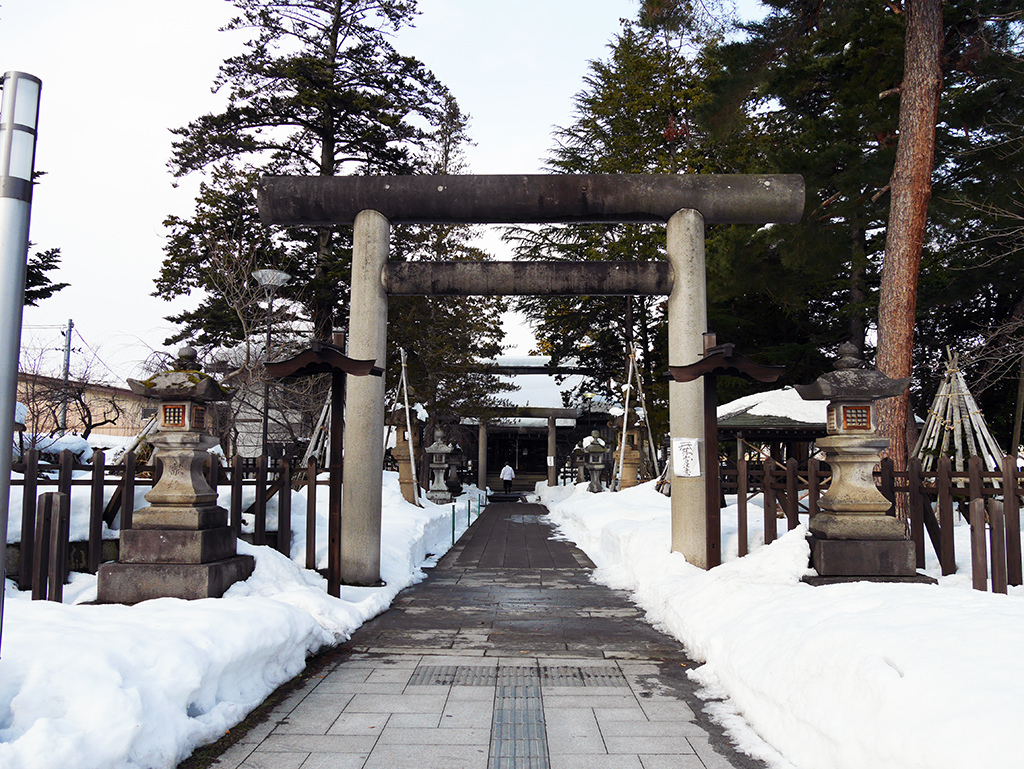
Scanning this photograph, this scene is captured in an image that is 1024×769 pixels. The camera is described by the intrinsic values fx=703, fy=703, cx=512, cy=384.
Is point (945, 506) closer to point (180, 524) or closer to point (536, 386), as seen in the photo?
point (180, 524)

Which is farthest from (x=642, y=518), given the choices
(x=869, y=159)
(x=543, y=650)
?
(x=869, y=159)

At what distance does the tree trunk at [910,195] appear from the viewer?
9930 millimetres

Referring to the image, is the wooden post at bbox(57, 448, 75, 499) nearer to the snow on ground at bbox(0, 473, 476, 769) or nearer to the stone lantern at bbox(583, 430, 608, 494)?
the snow on ground at bbox(0, 473, 476, 769)

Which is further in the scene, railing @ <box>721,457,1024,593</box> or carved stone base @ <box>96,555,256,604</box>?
carved stone base @ <box>96,555,256,604</box>

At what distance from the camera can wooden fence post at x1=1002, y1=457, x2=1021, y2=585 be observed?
A: 5863mm

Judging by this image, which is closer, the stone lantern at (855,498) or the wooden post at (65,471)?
the stone lantern at (855,498)

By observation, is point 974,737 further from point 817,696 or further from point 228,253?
point 228,253

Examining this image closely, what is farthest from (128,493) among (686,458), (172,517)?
(686,458)

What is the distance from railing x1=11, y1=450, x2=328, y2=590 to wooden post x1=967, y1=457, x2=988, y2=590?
5922 millimetres

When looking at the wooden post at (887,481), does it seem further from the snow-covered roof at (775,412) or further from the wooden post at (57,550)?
the wooden post at (57,550)

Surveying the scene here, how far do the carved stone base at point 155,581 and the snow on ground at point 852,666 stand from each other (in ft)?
13.1

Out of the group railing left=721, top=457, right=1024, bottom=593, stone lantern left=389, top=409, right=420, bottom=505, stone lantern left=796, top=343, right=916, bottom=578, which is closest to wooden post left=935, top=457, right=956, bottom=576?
railing left=721, top=457, right=1024, bottom=593

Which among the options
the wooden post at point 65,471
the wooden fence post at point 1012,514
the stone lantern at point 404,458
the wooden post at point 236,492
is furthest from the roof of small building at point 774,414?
the wooden post at point 65,471

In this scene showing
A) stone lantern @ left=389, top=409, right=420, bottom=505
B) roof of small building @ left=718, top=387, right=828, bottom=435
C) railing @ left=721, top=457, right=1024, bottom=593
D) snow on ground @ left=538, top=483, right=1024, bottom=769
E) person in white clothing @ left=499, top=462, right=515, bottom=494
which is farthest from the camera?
person in white clothing @ left=499, top=462, right=515, bottom=494
